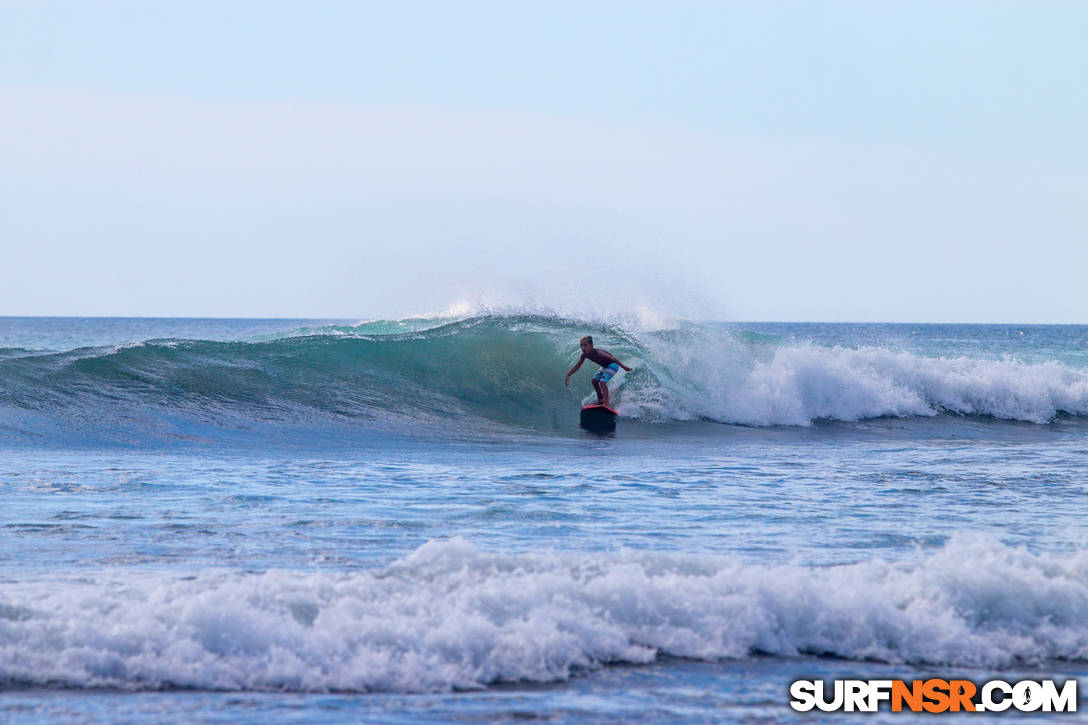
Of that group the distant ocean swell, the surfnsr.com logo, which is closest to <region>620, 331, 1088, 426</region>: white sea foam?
the distant ocean swell

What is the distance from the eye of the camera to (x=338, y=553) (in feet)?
20.4

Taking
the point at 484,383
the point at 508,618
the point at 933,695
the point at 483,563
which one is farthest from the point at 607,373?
the point at 933,695

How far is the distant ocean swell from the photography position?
13852mm

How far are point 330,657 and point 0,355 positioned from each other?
13.5 m

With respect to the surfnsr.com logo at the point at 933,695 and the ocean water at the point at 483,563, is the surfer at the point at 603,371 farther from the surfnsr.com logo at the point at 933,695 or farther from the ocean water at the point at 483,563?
the surfnsr.com logo at the point at 933,695

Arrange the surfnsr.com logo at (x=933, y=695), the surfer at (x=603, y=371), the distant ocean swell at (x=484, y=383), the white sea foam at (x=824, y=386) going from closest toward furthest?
the surfnsr.com logo at (x=933, y=695), the distant ocean swell at (x=484, y=383), the surfer at (x=603, y=371), the white sea foam at (x=824, y=386)

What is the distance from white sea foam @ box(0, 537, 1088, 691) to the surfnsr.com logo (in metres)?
0.32

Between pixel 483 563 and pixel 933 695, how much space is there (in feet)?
7.38

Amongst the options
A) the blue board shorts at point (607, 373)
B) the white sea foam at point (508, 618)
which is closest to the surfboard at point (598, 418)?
the blue board shorts at point (607, 373)

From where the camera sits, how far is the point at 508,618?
16.0 ft

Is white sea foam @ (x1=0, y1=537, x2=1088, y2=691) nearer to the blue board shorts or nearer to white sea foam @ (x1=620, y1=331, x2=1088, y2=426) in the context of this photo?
the blue board shorts

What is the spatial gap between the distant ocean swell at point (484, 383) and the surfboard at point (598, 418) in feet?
1.67

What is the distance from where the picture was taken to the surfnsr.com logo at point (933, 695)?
4242 millimetres

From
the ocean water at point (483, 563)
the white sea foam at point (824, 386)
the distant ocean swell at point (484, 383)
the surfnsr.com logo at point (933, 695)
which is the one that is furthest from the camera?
the white sea foam at point (824, 386)
